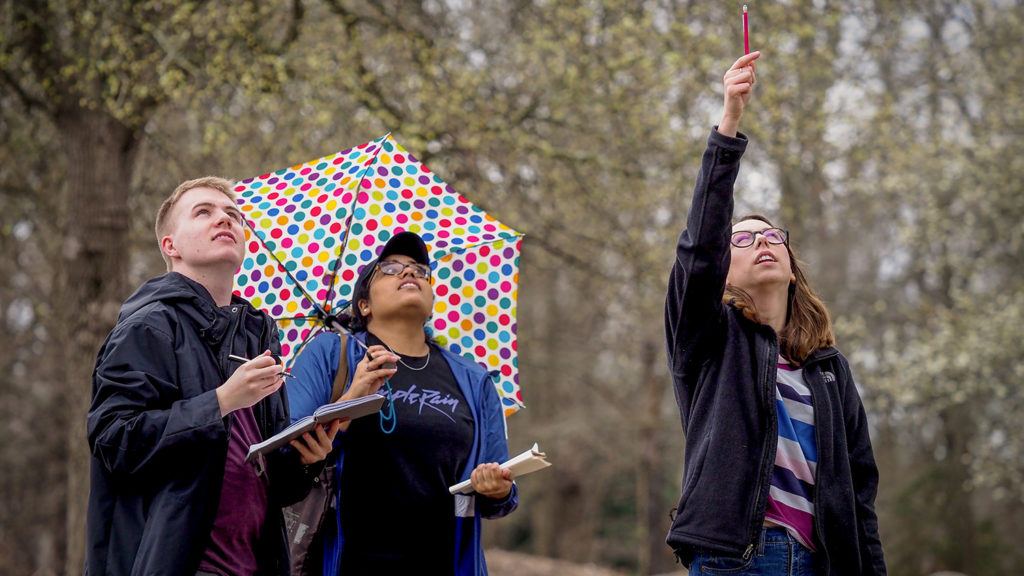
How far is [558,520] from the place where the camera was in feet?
67.8

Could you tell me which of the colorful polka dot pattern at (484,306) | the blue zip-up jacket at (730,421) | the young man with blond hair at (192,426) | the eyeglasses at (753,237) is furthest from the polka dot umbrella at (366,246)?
the blue zip-up jacket at (730,421)

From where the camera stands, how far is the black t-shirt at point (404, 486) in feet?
11.8

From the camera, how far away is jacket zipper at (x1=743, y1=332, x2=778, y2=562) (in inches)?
115

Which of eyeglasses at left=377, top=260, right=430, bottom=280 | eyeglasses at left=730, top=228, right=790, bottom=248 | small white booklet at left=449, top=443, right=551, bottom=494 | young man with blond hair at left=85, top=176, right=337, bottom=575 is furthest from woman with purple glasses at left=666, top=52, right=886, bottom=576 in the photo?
young man with blond hair at left=85, top=176, right=337, bottom=575

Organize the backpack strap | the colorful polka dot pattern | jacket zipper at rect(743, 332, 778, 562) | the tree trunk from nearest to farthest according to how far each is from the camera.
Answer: jacket zipper at rect(743, 332, 778, 562)
the backpack strap
the colorful polka dot pattern
the tree trunk

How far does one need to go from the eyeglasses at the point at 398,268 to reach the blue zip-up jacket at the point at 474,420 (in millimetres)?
279

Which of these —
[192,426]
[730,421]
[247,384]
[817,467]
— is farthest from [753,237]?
[192,426]

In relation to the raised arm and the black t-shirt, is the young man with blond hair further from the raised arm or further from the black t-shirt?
the raised arm

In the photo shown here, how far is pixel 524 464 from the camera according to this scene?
3.40m

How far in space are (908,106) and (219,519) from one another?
14139 millimetres

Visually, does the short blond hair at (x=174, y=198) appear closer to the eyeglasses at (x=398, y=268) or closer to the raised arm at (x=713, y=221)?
the eyeglasses at (x=398, y=268)

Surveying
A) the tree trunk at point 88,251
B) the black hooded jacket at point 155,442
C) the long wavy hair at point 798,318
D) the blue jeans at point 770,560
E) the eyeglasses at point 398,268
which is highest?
the tree trunk at point 88,251

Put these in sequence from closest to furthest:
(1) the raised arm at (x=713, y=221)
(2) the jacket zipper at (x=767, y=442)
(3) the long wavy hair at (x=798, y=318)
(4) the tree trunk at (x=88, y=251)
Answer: (2) the jacket zipper at (x=767, y=442)
(1) the raised arm at (x=713, y=221)
(3) the long wavy hair at (x=798, y=318)
(4) the tree trunk at (x=88, y=251)

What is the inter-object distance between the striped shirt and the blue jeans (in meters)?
0.03
